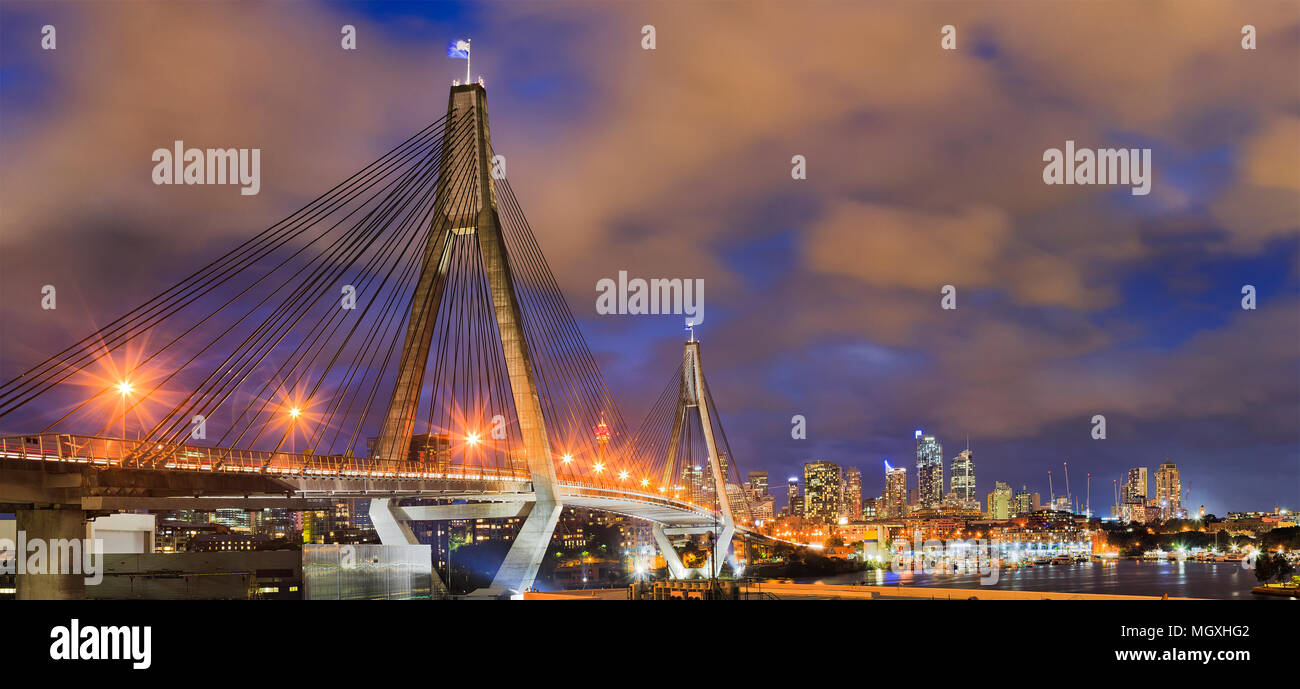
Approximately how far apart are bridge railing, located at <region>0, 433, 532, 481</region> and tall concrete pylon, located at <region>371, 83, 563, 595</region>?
360 centimetres

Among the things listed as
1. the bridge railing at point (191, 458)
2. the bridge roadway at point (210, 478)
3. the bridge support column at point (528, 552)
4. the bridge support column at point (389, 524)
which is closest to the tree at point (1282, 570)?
the bridge support column at point (528, 552)

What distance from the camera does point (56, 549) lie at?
31.0 metres

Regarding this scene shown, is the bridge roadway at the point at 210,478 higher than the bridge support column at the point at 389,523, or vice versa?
the bridge roadway at the point at 210,478

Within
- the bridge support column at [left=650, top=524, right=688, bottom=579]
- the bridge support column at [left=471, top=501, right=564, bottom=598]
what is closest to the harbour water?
the bridge support column at [left=650, top=524, right=688, bottom=579]

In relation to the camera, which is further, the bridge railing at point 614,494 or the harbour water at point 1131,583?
the harbour water at point 1131,583

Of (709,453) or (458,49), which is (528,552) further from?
(709,453)

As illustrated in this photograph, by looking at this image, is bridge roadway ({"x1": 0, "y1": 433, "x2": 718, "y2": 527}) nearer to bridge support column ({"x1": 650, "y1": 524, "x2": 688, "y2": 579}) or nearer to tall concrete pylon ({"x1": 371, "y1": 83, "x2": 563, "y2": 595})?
tall concrete pylon ({"x1": 371, "y1": 83, "x2": 563, "y2": 595})

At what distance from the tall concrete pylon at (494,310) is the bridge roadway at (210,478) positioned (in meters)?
3.45

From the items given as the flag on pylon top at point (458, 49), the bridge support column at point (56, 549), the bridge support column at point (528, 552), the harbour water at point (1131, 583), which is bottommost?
the harbour water at point (1131, 583)

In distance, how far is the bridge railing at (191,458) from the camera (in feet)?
101

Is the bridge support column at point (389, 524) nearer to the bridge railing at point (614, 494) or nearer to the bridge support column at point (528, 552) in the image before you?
the bridge support column at point (528, 552)

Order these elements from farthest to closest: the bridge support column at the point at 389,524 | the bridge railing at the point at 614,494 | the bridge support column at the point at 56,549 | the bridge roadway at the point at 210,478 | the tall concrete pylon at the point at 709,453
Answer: the tall concrete pylon at the point at 709,453
the bridge railing at the point at 614,494
the bridge support column at the point at 389,524
the bridge roadway at the point at 210,478
the bridge support column at the point at 56,549

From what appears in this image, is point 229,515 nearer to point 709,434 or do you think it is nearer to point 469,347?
point 709,434
